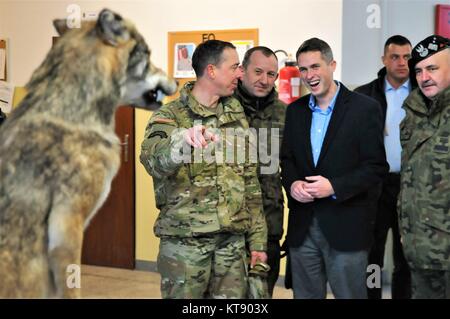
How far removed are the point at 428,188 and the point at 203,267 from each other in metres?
1.03

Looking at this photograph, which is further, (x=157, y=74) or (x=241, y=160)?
(x=241, y=160)

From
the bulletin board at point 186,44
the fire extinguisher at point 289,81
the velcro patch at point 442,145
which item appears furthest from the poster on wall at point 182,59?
the velcro patch at point 442,145

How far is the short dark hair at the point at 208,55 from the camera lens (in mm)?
2605

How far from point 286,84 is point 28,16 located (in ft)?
6.46

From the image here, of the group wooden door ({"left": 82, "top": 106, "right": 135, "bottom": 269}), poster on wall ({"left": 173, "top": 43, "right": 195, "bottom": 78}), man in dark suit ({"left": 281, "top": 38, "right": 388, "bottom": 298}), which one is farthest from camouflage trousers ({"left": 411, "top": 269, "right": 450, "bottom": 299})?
wooden door ({"left": 82, "top": 106, "right": 135, "bottom": 269})

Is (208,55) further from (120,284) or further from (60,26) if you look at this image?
(120,284)

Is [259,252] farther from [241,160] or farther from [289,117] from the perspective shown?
[289,117]

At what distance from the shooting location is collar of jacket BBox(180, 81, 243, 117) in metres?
2.55

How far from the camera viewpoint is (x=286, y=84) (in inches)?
185

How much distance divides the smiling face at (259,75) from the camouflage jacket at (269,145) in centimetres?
3

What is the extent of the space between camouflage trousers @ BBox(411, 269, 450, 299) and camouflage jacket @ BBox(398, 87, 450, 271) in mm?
64

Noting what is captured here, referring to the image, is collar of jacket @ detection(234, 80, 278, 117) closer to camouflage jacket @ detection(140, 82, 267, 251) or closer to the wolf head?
camouflage jacket @ detection(140, 82, 267, 251)
